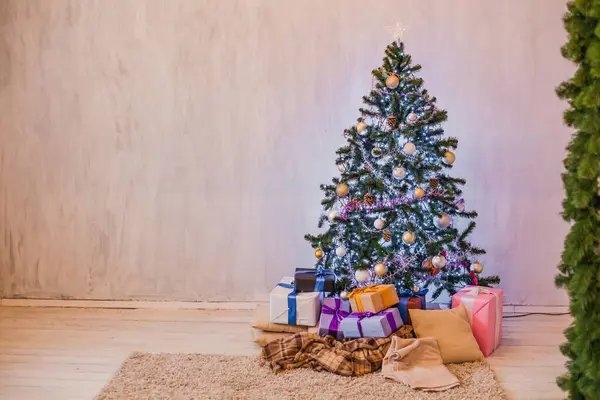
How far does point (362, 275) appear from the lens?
11.0 ft

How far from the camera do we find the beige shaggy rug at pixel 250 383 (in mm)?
2760

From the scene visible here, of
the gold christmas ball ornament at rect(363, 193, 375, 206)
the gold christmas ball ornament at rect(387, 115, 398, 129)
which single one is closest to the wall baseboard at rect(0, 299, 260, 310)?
the gold christmas ball ornament at rect(363, 193, 375, 206)

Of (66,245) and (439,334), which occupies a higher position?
(66,245)

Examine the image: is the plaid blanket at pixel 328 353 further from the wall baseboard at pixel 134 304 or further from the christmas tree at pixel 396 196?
the wall baseboard at pixel 134 304

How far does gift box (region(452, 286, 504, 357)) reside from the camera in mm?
3230

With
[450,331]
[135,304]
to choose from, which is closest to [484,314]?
[450,331]

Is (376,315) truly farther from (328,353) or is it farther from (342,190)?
(342,190)

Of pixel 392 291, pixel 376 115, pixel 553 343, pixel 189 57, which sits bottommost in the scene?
pixel 553 343

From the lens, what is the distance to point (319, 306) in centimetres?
345

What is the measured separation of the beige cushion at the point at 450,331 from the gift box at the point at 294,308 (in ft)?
1.64

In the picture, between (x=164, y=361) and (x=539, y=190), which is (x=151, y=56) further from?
(x=539, y=190)

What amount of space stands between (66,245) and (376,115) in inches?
83.4

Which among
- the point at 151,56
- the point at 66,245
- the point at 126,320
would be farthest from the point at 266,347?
the point at 151,56

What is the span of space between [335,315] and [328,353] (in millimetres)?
293
